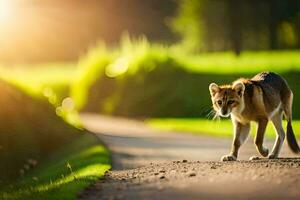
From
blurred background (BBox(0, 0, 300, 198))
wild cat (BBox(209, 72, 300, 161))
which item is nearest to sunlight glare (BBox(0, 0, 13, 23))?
blurred background (BBox(0, 0, 300, 198))

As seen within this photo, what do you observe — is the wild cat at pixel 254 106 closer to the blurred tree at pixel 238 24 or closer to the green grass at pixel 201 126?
the green grass at pixel 201 126

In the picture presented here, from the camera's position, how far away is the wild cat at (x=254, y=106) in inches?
683

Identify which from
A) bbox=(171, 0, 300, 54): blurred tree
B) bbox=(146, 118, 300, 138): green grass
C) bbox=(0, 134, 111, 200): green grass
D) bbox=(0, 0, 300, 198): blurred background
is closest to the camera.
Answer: bbox=(0, 134, 111, 200): green grass

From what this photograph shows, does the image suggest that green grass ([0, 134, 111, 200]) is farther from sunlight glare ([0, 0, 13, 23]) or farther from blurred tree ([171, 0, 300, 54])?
blurred tree ([171, 0, 300, 54])

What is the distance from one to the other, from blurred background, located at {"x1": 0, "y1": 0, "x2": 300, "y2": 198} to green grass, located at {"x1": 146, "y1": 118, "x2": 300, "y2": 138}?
57 mm

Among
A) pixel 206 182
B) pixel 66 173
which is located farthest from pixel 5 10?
pixel 206 182

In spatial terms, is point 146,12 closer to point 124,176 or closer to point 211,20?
point 211,20

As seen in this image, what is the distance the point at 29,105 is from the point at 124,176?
17437 mm

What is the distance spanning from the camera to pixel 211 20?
232 ft

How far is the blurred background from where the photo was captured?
1328 inches

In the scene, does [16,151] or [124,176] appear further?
[16,151]

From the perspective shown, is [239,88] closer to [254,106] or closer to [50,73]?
[254,106]

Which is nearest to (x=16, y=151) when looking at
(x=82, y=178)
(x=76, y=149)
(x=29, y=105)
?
(x=76, y=149)

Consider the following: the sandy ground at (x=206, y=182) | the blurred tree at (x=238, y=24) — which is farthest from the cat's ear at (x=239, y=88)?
the blurred tree at (x=238, y=24)
